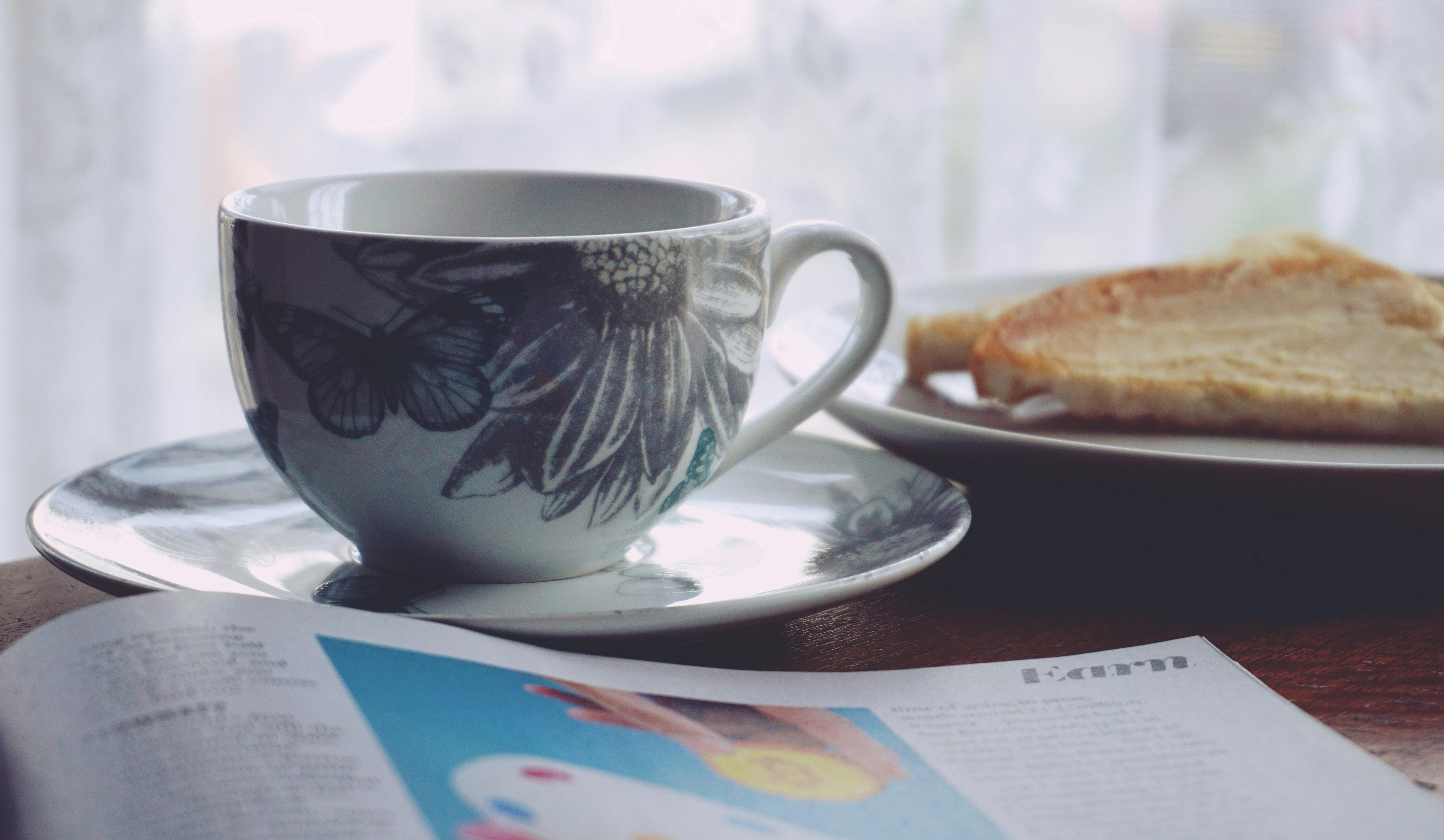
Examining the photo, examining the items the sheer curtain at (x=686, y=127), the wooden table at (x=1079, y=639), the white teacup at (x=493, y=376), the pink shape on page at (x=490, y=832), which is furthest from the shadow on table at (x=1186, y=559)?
the sheer curtain at (x=686, y=127)

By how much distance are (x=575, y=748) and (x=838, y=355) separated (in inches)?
9.4

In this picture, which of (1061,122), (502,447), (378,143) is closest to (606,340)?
(502,447)

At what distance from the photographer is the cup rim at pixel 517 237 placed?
0.38 meters

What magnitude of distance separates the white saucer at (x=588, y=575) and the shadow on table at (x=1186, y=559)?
0.05 m

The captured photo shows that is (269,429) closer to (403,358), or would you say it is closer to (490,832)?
(403,358)

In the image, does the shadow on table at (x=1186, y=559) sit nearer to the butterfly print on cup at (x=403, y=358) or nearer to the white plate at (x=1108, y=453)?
the white plate at (x=1108, y=453)

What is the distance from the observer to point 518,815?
0.93ft

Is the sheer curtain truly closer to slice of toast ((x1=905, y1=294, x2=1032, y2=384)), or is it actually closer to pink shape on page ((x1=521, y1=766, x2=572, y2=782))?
slice of toast ((x1=905, y1=294, x2=1032, y2=384))

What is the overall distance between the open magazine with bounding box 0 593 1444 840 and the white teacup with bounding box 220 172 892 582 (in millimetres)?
64

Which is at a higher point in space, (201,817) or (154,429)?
(201,817)

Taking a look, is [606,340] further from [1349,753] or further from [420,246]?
[1349,753]

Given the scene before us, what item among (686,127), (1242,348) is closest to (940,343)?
(1242,348)

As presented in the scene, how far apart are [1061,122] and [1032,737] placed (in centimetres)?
142

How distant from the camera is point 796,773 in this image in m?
0.32
